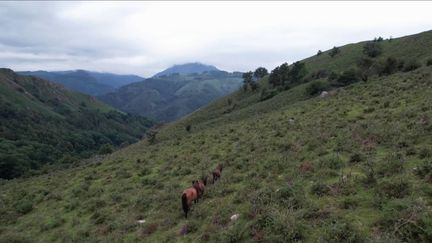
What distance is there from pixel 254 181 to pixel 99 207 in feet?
30.8

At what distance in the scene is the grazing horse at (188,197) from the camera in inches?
609

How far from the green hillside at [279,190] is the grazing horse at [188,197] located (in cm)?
34

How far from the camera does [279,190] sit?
14.3 metres

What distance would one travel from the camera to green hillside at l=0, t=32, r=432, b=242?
441 inches

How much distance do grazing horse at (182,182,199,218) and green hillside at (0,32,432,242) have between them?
343 mm

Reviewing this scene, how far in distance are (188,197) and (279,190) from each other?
3.97 metres

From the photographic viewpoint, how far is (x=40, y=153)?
168 metres

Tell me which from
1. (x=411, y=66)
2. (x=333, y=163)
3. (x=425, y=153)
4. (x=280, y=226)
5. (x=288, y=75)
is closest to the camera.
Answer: (x=280, y=226)

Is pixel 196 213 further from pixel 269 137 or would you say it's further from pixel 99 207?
pixel 269 137

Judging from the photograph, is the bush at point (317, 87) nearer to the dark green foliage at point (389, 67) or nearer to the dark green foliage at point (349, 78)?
the dark green foliage at point (349, 78)

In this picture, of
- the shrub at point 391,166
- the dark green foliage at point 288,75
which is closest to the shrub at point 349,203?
the shrub at point 391,166

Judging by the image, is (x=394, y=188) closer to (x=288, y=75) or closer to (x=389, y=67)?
(x=389, y=67)

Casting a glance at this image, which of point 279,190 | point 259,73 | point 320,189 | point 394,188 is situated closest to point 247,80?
point 259,73

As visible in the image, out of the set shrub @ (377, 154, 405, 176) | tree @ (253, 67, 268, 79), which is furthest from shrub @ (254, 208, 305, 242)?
tree @ (253, 67, 268, 79)
